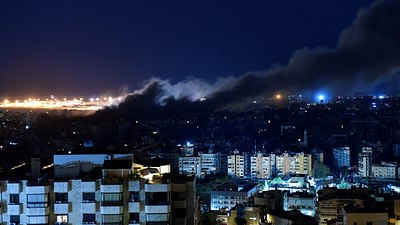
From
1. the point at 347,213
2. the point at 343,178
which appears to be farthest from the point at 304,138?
the point at 347,213

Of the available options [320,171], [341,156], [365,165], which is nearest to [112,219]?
[320,171]

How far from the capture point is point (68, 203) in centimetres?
372

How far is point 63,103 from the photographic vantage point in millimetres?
21438

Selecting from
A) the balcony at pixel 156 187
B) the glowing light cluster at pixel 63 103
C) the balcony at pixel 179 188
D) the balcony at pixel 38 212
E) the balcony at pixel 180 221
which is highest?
the glowing light cluster at pixel 63 103

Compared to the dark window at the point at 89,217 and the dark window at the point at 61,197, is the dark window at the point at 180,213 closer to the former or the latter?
the dark window at the point at 89,217

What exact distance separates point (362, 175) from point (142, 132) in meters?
6.57

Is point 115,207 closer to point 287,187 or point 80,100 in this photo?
point 287,187

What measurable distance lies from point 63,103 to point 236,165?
24.7 ft

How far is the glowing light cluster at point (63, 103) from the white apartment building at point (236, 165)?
12.8 ft

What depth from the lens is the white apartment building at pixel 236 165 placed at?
57.9 feet

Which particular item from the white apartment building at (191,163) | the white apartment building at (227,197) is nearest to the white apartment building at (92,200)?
the white apartment building at (227,197)

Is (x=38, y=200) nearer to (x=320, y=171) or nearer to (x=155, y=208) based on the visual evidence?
(x=155, y=208)

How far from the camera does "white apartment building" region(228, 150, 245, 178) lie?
695 inches

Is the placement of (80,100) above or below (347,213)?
above
